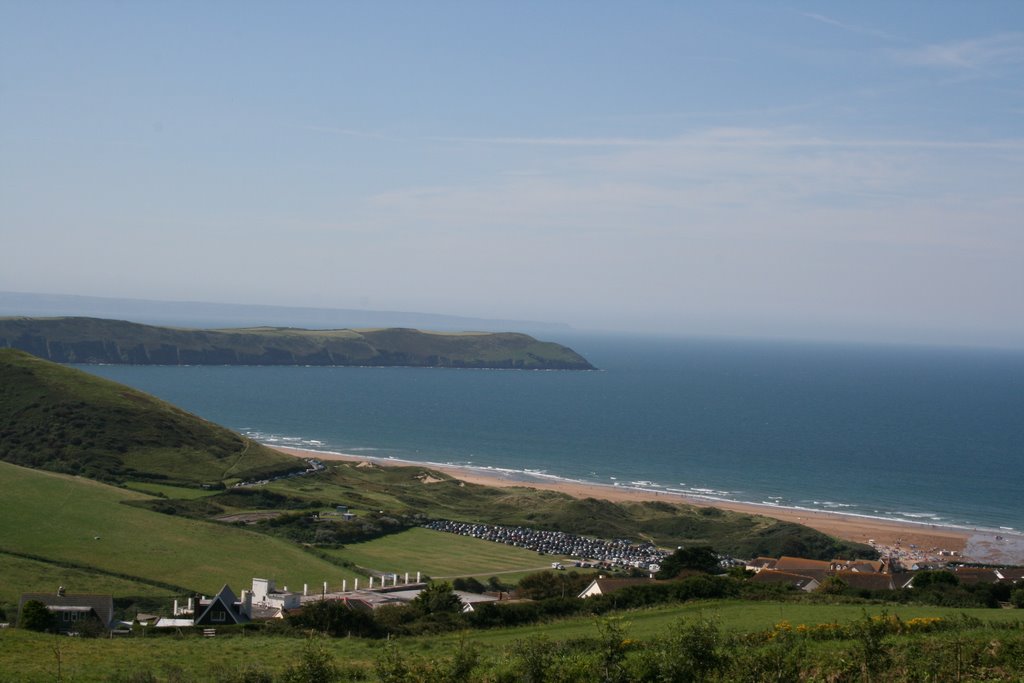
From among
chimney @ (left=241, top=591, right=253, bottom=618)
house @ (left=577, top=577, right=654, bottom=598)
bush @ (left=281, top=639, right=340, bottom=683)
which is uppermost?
bush @ (left=281, top=639, right=340, bottom=683)

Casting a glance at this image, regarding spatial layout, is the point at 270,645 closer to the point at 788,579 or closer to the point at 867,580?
the point at 788,579

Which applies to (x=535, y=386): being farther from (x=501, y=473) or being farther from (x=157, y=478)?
(x=157, y=478)

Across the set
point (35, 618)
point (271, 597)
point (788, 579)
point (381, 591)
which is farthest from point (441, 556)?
point (35, 618)

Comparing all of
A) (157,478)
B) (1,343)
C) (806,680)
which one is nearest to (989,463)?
(157,478)

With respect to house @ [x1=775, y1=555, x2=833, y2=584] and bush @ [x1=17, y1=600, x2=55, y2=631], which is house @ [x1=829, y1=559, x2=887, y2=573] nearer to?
house @ [x1=775, y1=555, x2=833, y2=584]

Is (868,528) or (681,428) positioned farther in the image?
(681,428)

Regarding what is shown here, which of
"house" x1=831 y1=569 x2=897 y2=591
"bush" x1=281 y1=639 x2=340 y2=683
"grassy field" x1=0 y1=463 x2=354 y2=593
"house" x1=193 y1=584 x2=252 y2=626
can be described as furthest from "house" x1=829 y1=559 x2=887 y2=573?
"bush" x1=281 y1=639 x2=340 y2=683
